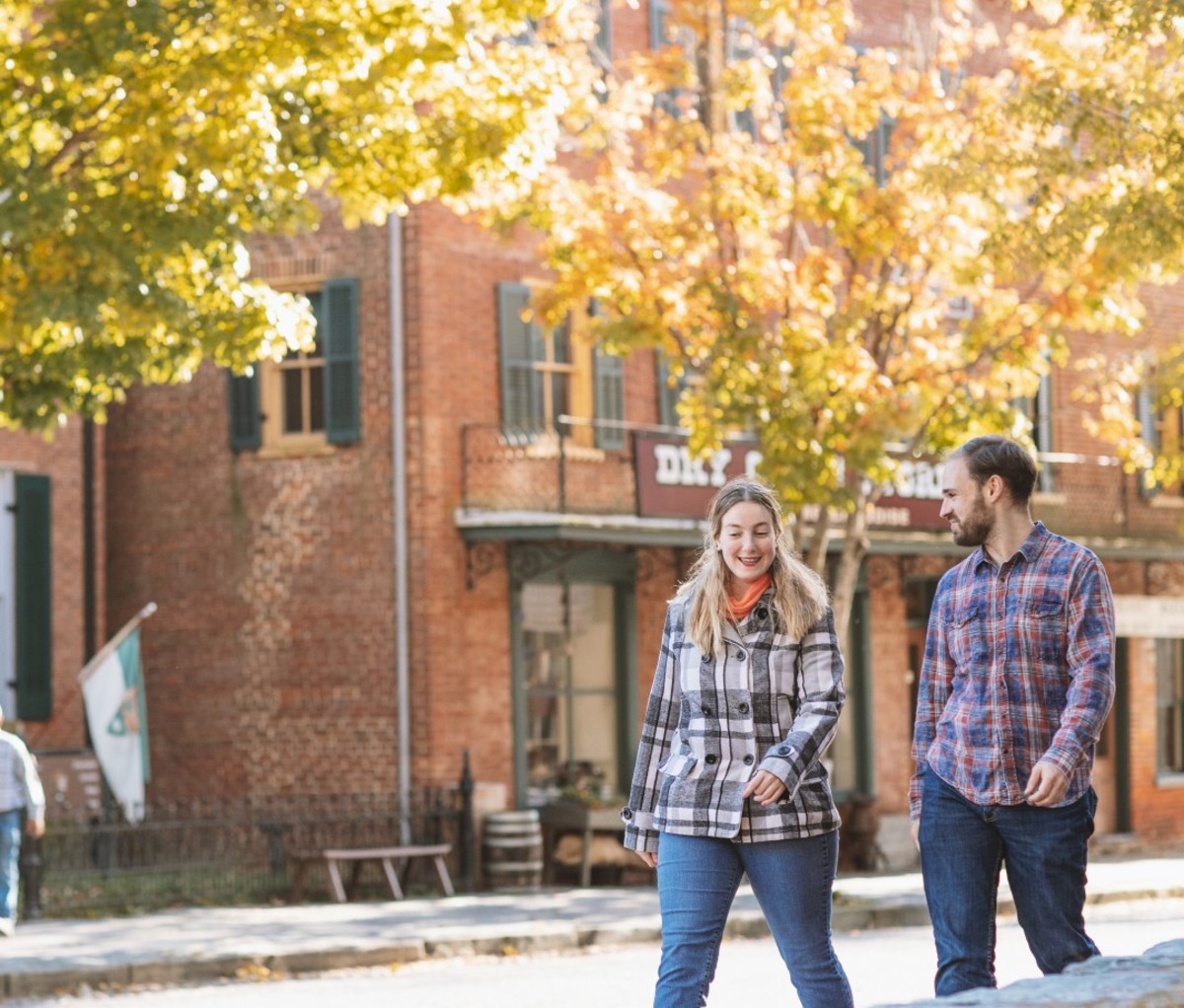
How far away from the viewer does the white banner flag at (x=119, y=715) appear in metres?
19.9

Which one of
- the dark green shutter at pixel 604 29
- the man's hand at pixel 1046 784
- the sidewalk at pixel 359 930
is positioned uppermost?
the dark green shutter at pixel 604 29

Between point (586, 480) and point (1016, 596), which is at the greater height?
point (586, 480)

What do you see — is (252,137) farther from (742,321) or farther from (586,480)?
(586,480)

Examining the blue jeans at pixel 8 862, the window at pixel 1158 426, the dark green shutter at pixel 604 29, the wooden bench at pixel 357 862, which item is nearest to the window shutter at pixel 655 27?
the dark green shutter at pixel 604 29

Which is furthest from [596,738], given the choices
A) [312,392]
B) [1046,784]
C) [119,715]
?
[1046,784]

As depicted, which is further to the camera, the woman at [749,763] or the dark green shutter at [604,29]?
the dark green shutter at [604,29]

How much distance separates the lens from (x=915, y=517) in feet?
82.8

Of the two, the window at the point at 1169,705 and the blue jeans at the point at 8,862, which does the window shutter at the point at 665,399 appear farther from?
the blue jeans at the point at 8,862

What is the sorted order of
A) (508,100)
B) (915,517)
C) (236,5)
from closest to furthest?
(236,5) → (508,100) → (915,517)

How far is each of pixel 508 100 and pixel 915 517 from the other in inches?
426

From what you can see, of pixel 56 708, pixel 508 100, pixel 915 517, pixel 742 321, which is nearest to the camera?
pixel 508 100

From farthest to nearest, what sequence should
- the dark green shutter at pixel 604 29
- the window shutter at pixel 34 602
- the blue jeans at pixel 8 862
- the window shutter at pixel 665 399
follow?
the window shutter at pixel 665 399, the dark green shutter at pixel 604 29, the window shutter at pixel 34 602, the blue jeans at pixel 8 862

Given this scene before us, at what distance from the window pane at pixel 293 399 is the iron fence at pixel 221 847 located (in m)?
3.57

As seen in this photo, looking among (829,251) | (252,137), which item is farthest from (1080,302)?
(252,137)
